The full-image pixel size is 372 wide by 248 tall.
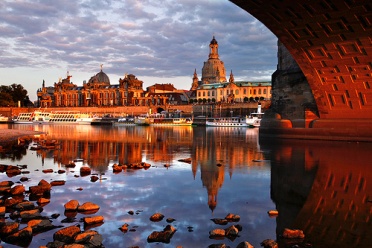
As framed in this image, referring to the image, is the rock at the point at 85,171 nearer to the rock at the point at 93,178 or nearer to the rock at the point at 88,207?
the rock at the point at 93,178

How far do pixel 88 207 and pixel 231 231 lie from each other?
14.2 ft

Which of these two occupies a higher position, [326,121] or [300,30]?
[300,30]

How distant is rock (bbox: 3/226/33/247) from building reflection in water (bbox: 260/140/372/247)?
562cm

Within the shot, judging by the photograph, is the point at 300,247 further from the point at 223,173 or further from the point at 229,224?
the point at 223,173

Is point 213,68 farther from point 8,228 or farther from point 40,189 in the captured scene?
point 8,228

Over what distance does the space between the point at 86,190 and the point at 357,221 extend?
873 cm

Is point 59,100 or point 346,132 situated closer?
point 346,132

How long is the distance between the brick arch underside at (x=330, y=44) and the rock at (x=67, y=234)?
663 inches

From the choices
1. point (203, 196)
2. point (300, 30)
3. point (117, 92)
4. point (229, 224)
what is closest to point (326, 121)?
point (300, 30)

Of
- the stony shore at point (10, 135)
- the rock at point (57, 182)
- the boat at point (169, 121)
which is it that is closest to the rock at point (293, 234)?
the rock at point (57, 182)

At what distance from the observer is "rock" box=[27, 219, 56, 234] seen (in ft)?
31.2

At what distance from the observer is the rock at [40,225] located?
9498mm

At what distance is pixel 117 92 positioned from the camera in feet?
557

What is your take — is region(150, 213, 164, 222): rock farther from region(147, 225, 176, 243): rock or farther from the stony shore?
the stony shore
